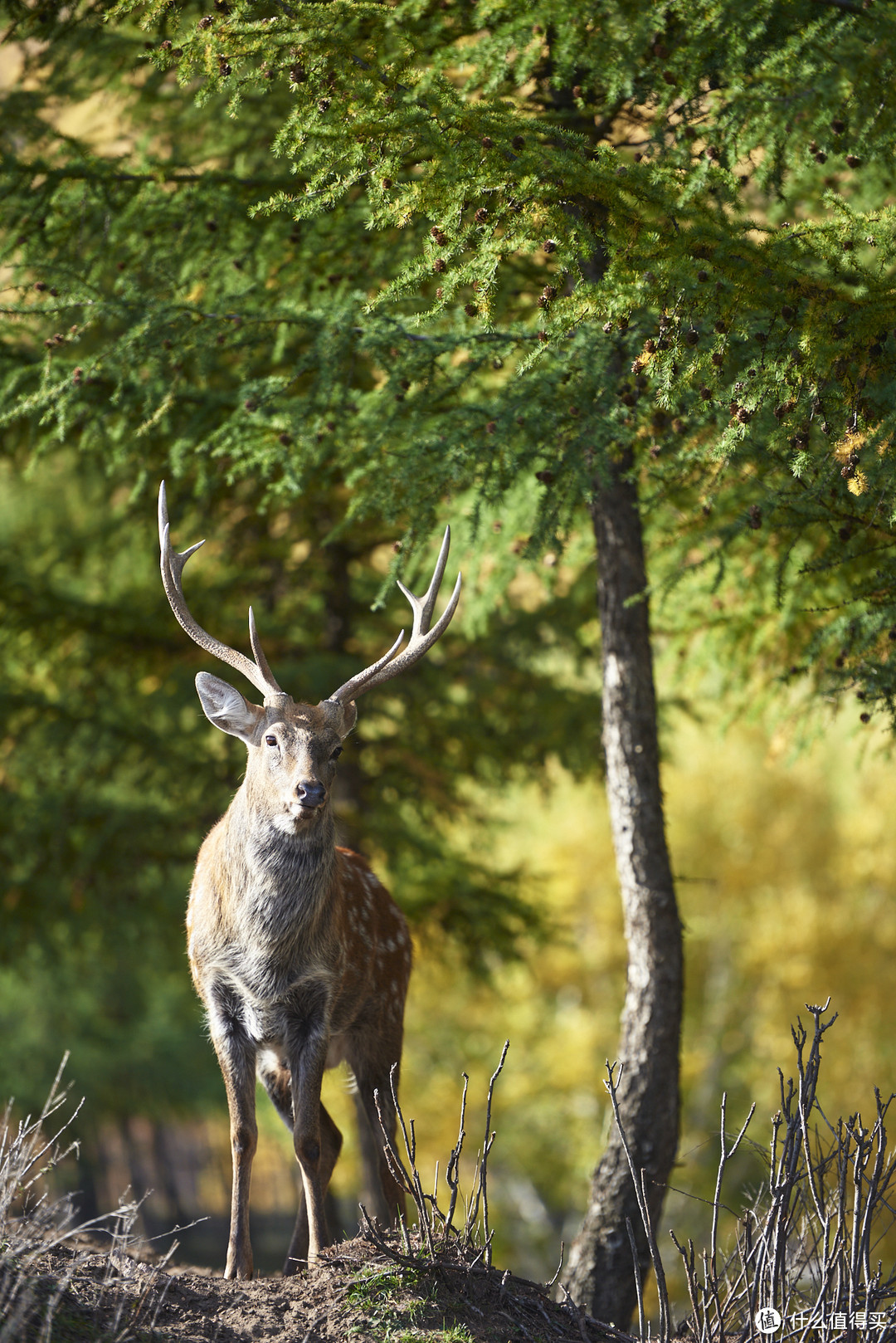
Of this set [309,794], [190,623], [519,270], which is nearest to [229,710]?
[190,623]

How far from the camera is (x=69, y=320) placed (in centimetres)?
613

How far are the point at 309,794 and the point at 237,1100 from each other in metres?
1.19

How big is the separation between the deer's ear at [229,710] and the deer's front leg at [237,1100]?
902mm

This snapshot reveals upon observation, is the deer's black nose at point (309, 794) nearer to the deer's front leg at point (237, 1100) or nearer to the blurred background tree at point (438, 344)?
the deer's front leg at point (237, 1100)

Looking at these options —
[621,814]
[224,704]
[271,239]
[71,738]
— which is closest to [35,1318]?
[224,704]

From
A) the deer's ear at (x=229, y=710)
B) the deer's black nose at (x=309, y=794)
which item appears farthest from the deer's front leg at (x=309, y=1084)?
the deer's ear at (x=229, y=710)

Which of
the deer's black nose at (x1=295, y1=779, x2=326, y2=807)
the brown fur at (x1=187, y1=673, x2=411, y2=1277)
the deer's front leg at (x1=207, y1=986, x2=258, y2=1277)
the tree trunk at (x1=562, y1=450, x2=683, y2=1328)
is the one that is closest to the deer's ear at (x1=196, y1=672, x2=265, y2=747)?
the brown fur at (x1=187, y1=673, x2=411, y2=1277)

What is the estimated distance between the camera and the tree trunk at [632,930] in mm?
5188

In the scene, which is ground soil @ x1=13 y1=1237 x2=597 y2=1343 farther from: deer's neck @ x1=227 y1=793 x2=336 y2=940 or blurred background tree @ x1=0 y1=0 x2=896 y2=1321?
blurred background tree @ x1=0 y1=0 x2=896 y2=1321

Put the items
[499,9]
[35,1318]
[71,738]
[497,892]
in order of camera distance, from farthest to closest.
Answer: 1. [497,892]
2. [71,738]
3. [499,9]
4. [35,1318]

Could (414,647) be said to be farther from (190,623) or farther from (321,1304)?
(321,1304)

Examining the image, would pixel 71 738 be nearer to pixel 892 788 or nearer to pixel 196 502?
pixel 196 502

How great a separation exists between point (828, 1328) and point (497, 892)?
6452 mm

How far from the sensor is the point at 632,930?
217 inches
